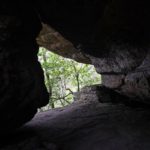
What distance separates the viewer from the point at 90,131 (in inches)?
261

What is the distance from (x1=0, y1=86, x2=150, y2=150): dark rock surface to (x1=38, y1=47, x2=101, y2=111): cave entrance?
8.43 meters

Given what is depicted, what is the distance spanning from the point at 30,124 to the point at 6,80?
2.94 metres

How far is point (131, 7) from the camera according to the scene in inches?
279

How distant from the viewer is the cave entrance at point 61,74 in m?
18.3

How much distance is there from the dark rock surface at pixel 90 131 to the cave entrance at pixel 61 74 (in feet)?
27.6

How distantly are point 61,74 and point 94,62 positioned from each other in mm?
9563

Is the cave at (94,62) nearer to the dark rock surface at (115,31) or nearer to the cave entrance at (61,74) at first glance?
the dark rock surface at (115,31)

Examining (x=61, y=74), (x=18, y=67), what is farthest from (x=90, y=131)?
(x=61, y=74)

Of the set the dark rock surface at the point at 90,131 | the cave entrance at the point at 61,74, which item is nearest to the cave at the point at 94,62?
the dark rock surface at the point at 90,131

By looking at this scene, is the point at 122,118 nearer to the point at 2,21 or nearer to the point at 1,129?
the point at 1,129

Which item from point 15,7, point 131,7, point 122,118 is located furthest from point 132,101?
point 15,7

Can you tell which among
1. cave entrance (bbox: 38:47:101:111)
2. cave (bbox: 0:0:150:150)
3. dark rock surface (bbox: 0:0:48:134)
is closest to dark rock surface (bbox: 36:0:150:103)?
cave (bbox: 0:0:150:150)

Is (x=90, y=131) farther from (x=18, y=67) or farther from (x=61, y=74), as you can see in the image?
(x=61, y=74)

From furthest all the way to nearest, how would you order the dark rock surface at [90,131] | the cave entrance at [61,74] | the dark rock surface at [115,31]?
the cave entrance at [61,74] → the dark rock surface at [115,31] → the dark rock surface at [90,131]
